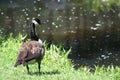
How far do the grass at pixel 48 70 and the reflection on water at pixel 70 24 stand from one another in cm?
348

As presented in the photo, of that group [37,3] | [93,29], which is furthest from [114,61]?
[37,3]

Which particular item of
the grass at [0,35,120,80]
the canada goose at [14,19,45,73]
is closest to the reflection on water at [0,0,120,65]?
the grass at [0,35,120,80]

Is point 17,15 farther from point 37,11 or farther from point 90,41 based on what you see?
point 90,41

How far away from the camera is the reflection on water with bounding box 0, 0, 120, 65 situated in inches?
749

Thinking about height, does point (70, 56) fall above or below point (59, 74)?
below

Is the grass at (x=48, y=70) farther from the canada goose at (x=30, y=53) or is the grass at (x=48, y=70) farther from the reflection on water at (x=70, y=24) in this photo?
the reflection on water at (x=70, y=24)

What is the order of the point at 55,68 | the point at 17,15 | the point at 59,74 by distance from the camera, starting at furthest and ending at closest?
the point at 17,15 < the point at 55,68 < the point at 59,74

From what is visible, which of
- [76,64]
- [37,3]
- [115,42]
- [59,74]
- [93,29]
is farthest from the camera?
[37,3]

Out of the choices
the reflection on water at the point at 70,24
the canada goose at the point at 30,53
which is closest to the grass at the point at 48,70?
the canada goose at the point at 30,53

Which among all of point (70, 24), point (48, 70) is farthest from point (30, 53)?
point (70, 24)

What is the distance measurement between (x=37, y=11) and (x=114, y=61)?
50.8 ft

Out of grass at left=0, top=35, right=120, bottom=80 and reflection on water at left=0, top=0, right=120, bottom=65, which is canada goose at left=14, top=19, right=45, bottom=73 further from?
reflection on water at left=0, top=0, right=120, bottom=65

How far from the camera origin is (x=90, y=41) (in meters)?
19.5

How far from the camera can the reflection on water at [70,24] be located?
19013 mm
